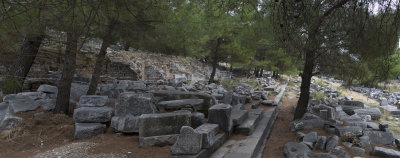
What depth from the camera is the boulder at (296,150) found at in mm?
4037

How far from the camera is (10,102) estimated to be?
17.2ft

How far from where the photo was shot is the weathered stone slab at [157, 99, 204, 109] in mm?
5469

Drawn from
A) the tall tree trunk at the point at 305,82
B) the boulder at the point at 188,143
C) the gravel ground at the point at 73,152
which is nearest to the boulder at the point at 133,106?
the gravel ground at the point at 73,152

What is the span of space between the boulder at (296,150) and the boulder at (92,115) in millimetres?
3682

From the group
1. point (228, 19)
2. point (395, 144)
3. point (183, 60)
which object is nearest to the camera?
point (395, 144)

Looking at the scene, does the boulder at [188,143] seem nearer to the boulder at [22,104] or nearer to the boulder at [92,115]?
the boulder at [92,115]

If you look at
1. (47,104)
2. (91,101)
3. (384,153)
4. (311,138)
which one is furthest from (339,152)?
(47,104)

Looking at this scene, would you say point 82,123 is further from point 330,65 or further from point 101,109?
point 330,65

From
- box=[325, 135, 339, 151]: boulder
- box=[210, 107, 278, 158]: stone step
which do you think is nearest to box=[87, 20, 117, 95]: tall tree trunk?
box=[210, 107, 278, 158]: stone step

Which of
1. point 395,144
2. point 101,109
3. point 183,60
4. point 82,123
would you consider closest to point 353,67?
point 395,144

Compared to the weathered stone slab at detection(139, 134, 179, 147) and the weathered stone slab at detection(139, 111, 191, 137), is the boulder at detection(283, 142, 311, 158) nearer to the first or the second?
the weathered stone slab at detection(139, 111, 191, 137)

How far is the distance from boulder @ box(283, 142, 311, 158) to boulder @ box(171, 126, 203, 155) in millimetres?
1879

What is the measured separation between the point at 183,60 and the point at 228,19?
33.4ft

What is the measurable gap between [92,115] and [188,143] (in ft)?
8.18
